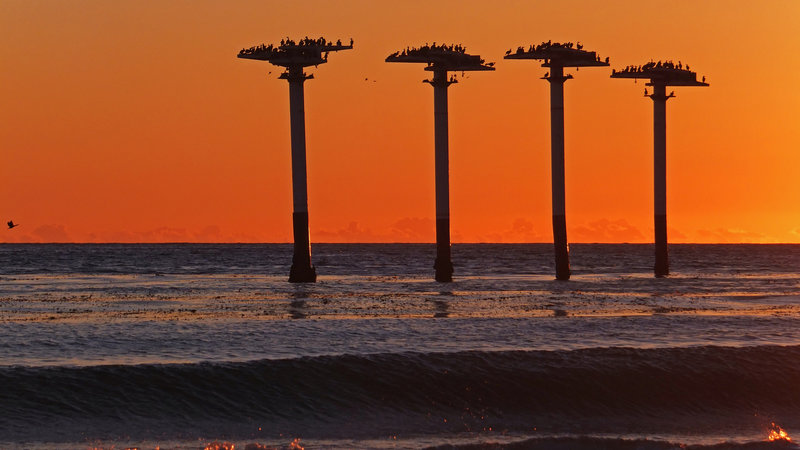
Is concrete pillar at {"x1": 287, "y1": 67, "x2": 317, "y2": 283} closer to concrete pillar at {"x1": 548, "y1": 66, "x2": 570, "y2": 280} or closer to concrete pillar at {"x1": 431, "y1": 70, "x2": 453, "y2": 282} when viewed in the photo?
concrete pillar at {"x1": 431, "y1": 70, "x2": 453, "y2": 282}

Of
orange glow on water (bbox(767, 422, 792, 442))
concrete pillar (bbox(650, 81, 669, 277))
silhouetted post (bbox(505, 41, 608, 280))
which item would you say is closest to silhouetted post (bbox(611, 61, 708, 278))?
concrete pillar (bbox(650, 81, 669, 277))

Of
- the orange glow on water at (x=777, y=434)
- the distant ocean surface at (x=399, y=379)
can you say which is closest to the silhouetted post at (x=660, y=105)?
the distant ocean surface at (x=399, y=379)

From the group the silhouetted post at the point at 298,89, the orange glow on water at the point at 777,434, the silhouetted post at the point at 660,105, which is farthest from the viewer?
the silhouetted post at the point at 660,105

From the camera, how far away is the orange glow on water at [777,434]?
27453 millimetres

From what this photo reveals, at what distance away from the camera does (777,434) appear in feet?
93.7

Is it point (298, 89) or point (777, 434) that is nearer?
point (777, 434)

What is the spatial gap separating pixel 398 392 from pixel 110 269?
3728 inches

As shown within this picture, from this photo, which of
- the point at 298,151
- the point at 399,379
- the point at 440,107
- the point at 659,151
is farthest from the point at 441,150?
the point at 399,379

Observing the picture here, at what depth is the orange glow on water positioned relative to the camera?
27.5 metres

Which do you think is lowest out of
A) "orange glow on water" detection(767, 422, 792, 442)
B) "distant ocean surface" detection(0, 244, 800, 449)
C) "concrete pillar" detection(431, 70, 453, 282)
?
"orange glow on water" detection(767, 422, 792, 442)

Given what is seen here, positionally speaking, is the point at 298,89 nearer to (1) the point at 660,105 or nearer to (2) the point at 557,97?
(2) the point at 557,97

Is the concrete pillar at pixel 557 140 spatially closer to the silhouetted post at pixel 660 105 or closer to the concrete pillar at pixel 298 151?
the silhouetted post at pixel 660 105

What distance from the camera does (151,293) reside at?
247ft

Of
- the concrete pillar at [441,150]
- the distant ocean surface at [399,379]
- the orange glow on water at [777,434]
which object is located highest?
the concrete pillar at [441,150]
